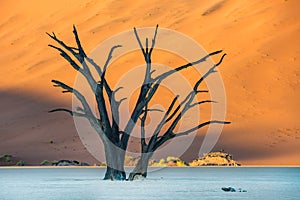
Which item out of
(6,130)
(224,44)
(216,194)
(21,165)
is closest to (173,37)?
(224,44)

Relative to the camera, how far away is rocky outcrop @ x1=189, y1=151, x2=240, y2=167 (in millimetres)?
39438

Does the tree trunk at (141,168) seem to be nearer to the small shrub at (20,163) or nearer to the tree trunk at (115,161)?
the tree trunk at (115,161)

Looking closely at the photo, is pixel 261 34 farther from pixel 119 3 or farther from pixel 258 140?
pixel 119 3

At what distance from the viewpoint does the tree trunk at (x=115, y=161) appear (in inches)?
1048

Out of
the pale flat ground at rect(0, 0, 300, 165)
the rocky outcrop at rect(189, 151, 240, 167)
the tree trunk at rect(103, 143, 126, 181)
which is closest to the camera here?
the tree trunk at rect(103, 143, 126, 181)

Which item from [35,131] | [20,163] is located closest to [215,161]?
[20,163]

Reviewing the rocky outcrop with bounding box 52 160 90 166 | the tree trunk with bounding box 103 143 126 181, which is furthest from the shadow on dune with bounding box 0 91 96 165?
the tree trunk with bounding box 103 143 126 181

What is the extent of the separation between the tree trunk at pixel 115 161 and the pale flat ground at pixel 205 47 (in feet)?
45.2

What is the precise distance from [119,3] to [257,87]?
1067 inches

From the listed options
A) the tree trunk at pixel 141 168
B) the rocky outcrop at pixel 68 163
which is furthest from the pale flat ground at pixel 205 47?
the tree trunk at pixel 141 168

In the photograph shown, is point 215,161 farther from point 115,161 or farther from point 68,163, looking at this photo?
point 115,161

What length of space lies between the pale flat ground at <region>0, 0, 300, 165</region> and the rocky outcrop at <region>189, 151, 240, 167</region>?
33.1 inches

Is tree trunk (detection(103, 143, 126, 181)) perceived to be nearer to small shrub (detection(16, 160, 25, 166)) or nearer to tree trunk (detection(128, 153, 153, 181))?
tree trunk (detection(128, 153, 153, 181))

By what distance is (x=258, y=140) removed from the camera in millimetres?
41969
